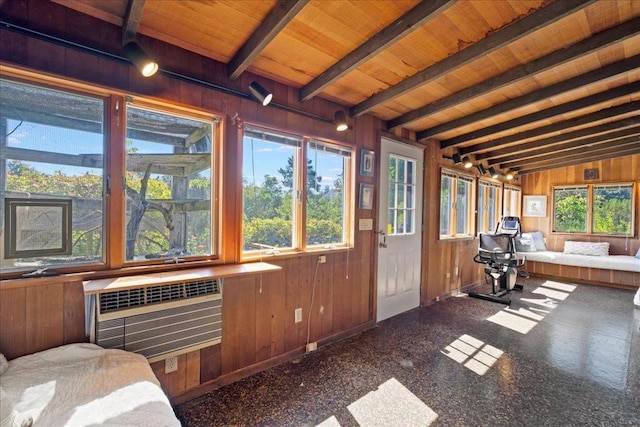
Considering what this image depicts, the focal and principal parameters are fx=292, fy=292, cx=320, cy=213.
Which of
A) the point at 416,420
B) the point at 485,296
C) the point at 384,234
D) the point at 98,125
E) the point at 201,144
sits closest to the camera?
the point at 98,125

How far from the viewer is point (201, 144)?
2152 millimetres

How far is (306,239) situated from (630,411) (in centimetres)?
259

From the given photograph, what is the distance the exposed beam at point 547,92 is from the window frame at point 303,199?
147 centimetres

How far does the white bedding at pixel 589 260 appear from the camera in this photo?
525 centimetres

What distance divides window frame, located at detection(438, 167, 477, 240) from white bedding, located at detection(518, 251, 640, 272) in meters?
2.04

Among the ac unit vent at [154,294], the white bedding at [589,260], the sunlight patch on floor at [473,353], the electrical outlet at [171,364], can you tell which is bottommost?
the sunlight patch on floor at [473,353]

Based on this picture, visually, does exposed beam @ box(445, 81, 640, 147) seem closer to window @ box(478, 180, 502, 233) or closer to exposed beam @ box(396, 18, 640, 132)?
exposed beam @ box(396, 18, 640, 132)

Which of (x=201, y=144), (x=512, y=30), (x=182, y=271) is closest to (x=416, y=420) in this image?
(x=182, y=271)

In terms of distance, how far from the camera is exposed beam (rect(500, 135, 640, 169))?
4.66 metres

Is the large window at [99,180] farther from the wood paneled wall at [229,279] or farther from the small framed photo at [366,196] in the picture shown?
the small framed photo at [366,196]

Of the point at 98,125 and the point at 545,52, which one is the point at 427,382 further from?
the point at 98,125

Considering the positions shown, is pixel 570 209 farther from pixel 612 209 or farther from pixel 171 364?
pixel 171 364

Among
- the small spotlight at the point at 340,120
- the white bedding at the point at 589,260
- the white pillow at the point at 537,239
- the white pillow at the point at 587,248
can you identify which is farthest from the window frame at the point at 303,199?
the white pillow at the point at 587,248

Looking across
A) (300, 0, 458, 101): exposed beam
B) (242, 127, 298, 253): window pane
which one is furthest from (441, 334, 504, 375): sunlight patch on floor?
(300, 0, 458, 101): exposed beam
